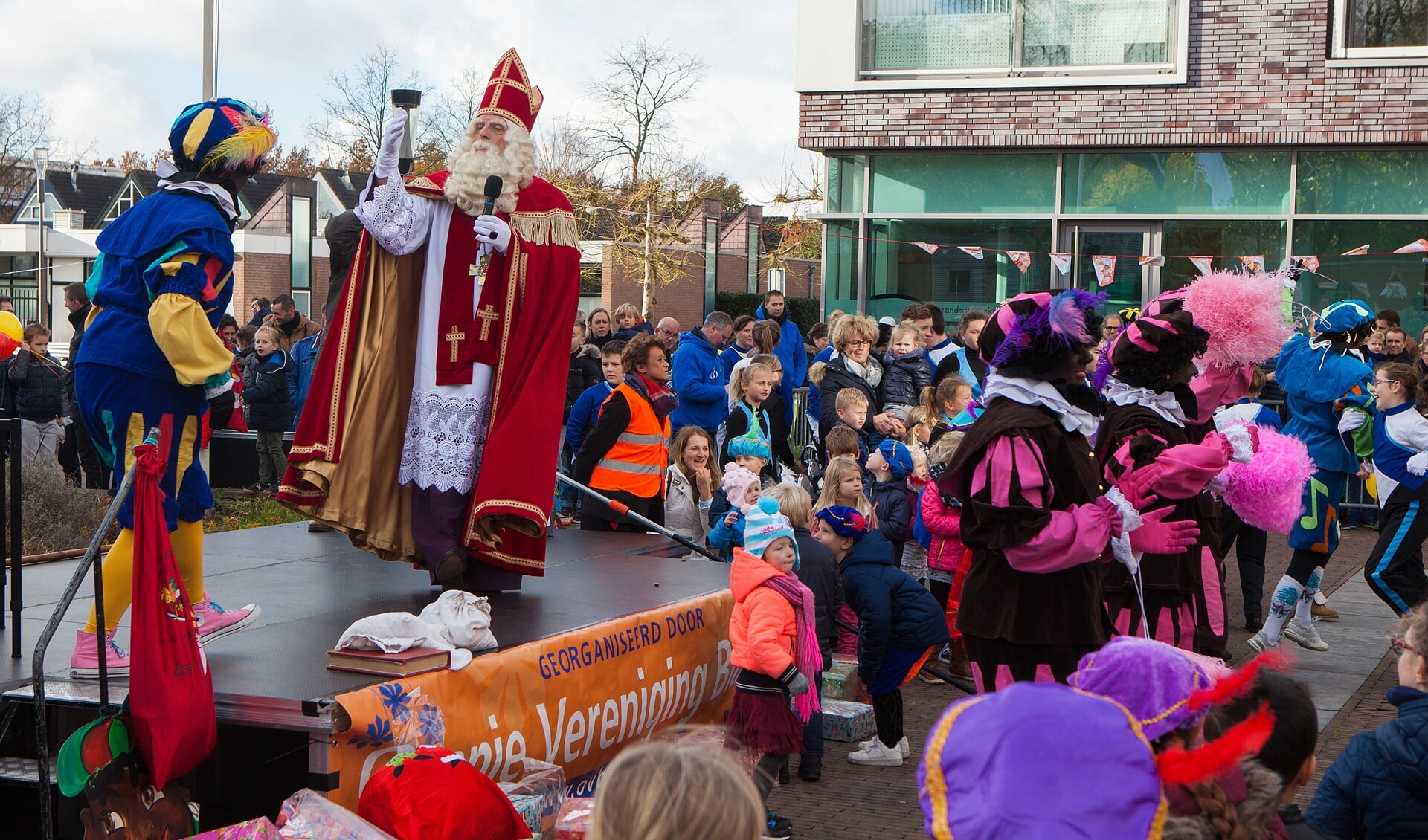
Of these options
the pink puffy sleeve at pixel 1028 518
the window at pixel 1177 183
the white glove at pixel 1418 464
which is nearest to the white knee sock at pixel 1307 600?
the white glove at pixel 1418 464

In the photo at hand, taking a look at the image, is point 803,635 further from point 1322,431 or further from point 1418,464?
point 1322,431

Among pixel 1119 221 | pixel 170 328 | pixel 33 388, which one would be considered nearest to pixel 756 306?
pixel 1119 221

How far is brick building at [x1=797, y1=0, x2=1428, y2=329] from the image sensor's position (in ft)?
49.6

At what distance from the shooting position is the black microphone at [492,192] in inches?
216

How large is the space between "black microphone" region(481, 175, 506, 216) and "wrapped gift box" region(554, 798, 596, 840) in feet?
8.35

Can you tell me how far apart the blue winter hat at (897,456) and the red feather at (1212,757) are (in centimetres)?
496

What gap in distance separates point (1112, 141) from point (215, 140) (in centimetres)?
1308

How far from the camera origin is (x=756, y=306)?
110ft

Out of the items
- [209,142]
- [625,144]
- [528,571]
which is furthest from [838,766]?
[625,144]

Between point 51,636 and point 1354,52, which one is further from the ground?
point 1354,52

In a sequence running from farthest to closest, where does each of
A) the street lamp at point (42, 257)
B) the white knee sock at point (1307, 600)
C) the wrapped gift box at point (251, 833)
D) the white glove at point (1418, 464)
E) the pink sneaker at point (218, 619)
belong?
the street lamp at point (42, 257), the white knee sock at point (1307, 600), the white glove at point (1418, 464), the pink sneaker at point (218, 619), the wrapped gift box at point (251, 833)

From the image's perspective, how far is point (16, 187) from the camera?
49969 millimetres

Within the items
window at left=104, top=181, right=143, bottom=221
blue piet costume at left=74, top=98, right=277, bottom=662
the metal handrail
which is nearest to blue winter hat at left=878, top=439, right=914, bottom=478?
blue piet costume at left=74, top=98, right=277, bottom=662

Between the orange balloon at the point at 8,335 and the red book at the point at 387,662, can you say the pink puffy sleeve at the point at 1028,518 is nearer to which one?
the red book at the point at 387,662
